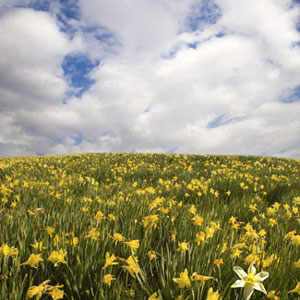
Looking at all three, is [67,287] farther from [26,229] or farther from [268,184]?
[268,184]

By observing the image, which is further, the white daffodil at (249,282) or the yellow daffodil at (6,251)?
the yellow daffodil at (6,251)

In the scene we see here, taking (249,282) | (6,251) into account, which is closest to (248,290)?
(249,282)

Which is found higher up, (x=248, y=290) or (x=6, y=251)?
(x=6, y=251)

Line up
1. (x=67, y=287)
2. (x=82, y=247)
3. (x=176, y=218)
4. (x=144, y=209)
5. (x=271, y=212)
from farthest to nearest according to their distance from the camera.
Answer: (x=271, y=212), (x=144, y=209), (x=176, y=218), (x=82, y=247), (x=67, y=287)

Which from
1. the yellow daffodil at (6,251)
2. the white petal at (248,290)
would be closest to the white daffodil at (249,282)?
the white petal at (248,290)

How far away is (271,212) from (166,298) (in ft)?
8.00

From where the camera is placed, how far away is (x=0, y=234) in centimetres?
193

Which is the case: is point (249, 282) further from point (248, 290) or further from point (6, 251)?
point (6, 251)

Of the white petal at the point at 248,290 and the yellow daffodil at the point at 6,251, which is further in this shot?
the yellow daffodil at the point at 6,251

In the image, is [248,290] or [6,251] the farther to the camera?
A: [6,251]

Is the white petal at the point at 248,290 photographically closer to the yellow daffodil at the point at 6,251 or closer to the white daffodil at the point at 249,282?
the white daffodil at the point at 249,282

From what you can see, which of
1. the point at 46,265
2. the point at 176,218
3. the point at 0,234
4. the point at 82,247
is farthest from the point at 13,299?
the point at 176,218

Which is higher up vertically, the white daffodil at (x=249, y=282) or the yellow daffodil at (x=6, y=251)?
the yellow daffodil at (x=6, y=251)

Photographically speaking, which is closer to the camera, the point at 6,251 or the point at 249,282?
the point at 249,282
